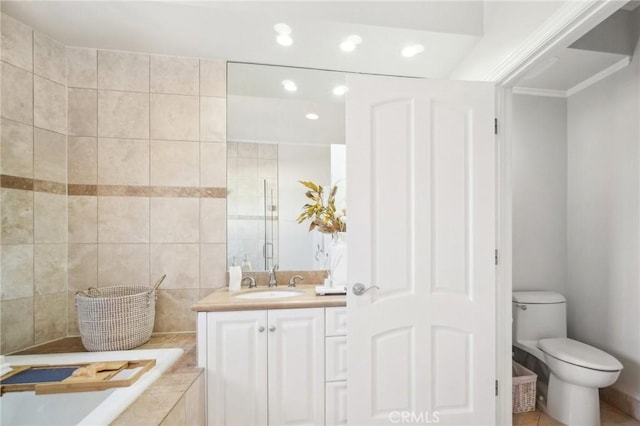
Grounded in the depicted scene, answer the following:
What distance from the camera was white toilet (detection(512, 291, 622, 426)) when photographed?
1690 mm

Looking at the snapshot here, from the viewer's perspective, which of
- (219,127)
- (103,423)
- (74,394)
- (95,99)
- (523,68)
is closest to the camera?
(103,423)

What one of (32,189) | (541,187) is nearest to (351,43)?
(541,187)

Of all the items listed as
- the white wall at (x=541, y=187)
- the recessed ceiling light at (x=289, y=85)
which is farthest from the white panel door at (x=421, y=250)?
the white wall at (x=541, y=187)

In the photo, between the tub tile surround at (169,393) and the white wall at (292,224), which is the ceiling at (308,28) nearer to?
the white wall at (292,224)

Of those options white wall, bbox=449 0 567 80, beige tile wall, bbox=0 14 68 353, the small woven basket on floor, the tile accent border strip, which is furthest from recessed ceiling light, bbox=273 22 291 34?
the small woven basket on floor

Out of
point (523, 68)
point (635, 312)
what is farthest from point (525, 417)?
point (523, 68)

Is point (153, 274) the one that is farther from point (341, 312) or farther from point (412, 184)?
point (412, 184)

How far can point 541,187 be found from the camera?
8.02 ft

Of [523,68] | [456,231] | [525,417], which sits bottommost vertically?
[525,417]

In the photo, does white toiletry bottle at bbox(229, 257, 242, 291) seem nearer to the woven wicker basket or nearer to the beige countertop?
the beige countertop

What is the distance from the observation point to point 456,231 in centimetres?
156

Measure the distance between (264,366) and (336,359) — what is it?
1.31 ft

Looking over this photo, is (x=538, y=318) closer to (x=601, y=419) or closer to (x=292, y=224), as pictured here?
(x=601, y=419)

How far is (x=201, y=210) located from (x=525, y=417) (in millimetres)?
2616
